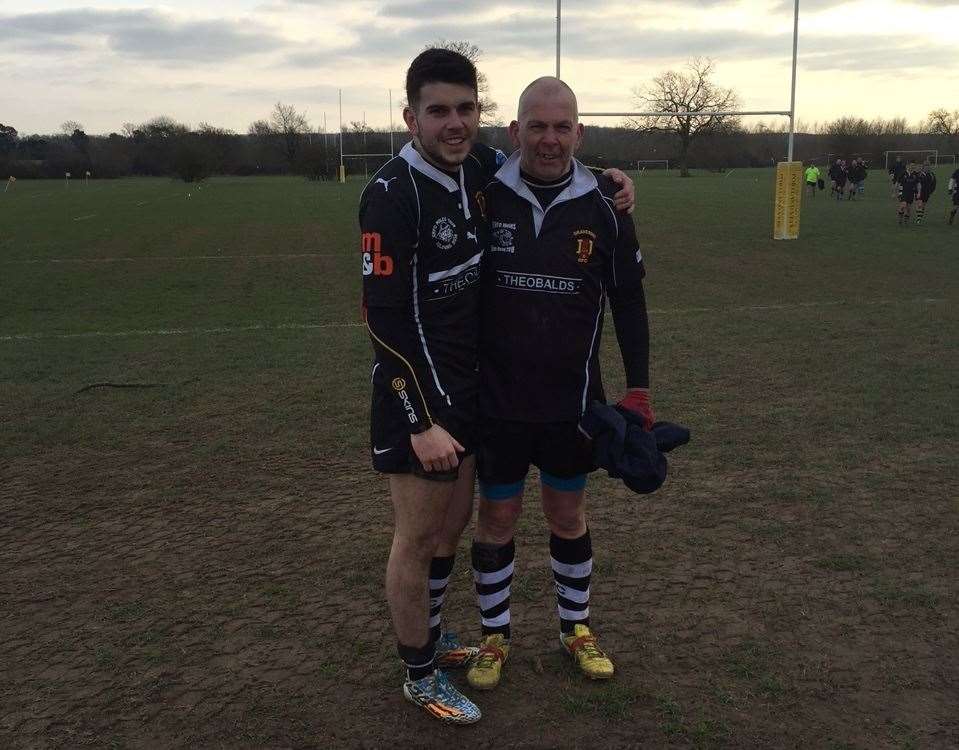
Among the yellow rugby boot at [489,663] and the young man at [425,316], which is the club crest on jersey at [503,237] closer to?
the young man at [425,316]

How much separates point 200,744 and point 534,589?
5.18ft

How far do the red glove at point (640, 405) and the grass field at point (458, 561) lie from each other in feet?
3.05

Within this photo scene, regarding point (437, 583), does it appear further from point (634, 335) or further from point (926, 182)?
point (926, 182)

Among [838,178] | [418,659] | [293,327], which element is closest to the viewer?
[418,659]

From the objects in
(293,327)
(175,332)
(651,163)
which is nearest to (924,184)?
(293,327)

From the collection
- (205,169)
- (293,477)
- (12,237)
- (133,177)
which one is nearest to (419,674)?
(293,477)

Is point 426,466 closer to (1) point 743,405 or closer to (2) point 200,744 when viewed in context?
(2) point 200,744

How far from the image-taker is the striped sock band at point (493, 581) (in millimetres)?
3273

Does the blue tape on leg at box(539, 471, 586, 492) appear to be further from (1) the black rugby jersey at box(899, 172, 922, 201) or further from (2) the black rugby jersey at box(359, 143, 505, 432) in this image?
(1) the black rugby jersey at box(899, 172, 922, 201)

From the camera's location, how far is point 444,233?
2.73m

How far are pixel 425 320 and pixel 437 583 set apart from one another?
3.50 feet

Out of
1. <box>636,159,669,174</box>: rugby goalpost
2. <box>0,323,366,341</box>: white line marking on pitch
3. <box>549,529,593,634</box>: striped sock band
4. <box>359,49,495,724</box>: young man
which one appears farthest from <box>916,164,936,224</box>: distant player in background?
<box>636,159,669,174</box>: rugby goalpost

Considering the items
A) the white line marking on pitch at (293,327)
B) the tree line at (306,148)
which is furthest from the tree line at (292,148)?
the white line marking on pitch at (293,327)

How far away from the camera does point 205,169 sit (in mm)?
74938
